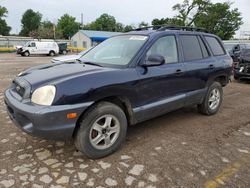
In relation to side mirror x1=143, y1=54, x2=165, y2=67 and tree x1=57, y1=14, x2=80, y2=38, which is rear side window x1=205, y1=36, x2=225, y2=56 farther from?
tree x1=57, y1=14, x2=80, y2=38

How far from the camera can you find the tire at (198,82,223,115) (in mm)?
5044

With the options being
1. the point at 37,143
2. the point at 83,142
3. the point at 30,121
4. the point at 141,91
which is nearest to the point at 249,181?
the point at 141,91

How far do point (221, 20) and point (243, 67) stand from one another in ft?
151

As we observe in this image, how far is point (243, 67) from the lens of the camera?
975 cm

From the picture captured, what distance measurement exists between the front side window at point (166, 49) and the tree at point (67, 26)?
7968 centimetres

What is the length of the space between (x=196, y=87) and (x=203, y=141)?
3.88 feet

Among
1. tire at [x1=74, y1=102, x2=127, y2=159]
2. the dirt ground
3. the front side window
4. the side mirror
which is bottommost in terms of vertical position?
the dirt ground

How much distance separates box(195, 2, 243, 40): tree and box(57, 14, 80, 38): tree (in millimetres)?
46295

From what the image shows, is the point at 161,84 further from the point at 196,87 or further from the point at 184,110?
the point at 184,110

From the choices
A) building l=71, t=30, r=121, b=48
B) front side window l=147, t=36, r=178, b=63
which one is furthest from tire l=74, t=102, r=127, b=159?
building l=71, t=30, r=121, b=48

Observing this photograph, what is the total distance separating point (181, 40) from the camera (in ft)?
14.5

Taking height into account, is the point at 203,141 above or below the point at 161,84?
below

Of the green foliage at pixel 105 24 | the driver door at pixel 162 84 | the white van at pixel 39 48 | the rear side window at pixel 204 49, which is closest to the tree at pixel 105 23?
the green foliage at pixel 105 24

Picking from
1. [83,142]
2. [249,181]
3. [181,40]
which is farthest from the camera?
[181,40]
